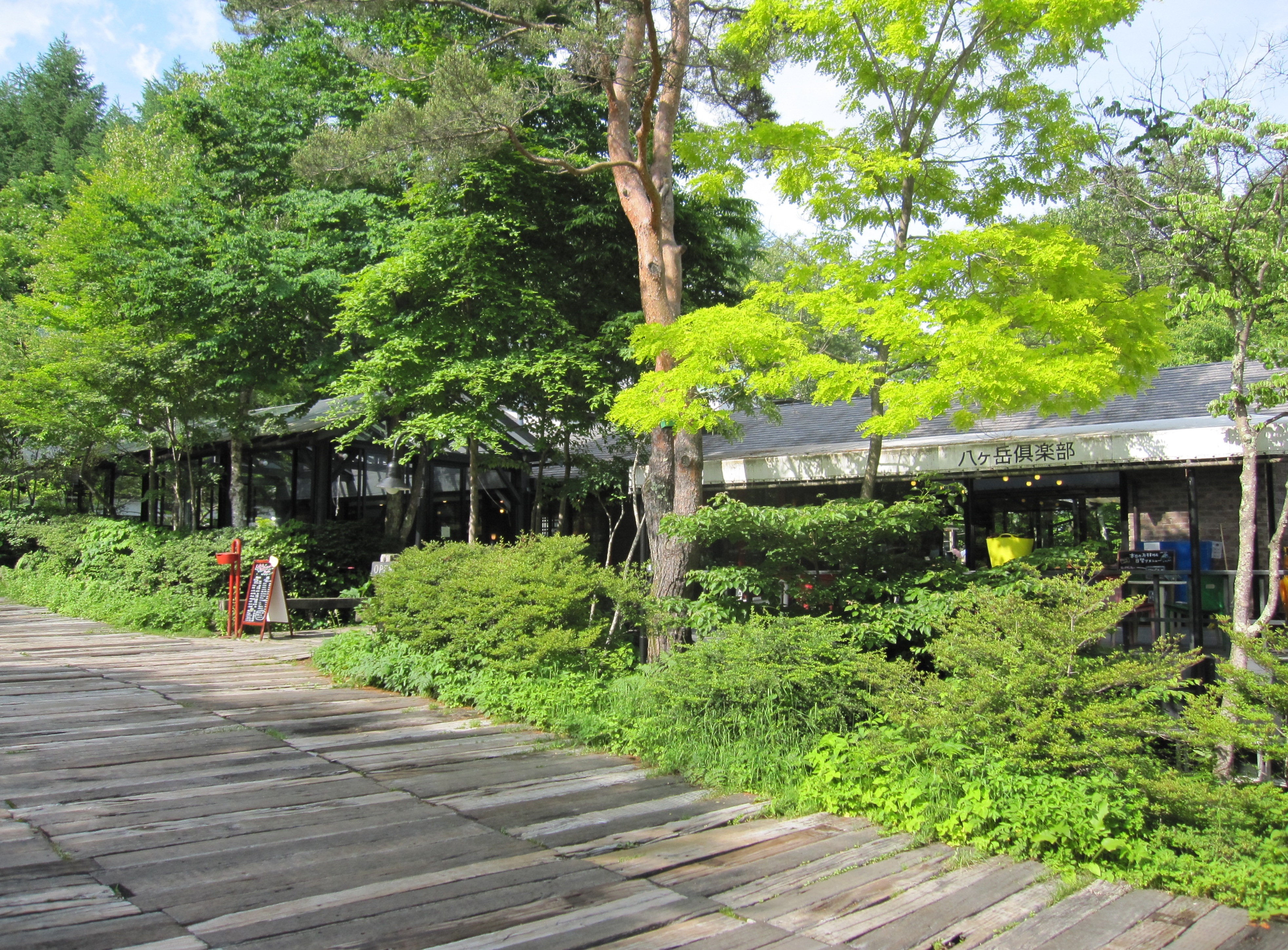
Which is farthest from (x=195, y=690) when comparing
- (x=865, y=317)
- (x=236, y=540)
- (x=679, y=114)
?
(x=679, y=114)

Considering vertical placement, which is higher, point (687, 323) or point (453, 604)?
point (687, 323)

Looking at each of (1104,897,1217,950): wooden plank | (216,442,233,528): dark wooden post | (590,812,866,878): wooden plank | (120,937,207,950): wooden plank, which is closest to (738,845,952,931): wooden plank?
(590,812,866,878): wooden plank

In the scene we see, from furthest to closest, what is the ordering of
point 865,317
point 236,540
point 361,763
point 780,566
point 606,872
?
point 236,540, point 780,566, point 865,317, point 361,763, point 606,872

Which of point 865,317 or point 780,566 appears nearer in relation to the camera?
point 865,317

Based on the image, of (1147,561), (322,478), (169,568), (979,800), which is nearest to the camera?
(979,800)

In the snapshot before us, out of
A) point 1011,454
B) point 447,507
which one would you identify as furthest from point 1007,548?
point 447,507

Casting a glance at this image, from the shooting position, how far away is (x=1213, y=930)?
3.61m

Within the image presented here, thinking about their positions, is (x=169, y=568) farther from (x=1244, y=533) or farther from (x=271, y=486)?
(x=1244, y=533)

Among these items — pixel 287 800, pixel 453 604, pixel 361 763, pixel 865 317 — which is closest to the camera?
pixel 287 800

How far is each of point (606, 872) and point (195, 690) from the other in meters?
5.82

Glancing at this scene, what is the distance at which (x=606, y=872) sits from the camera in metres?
4.15

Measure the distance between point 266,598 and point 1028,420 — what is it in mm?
9902

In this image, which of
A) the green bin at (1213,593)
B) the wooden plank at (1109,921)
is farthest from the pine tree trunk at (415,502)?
the wooden plank at (1109,921)

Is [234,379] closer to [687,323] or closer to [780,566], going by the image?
[687,323]
